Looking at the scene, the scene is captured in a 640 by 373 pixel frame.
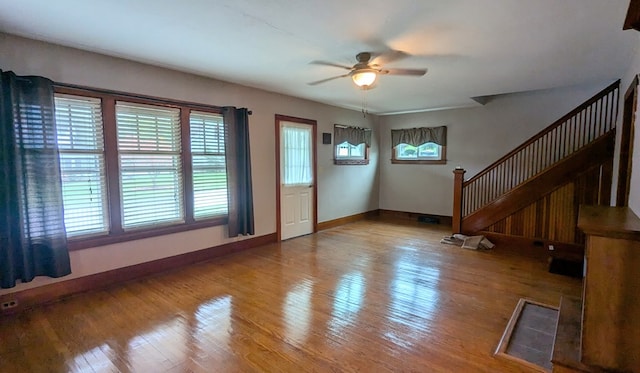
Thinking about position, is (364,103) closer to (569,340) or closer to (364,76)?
(364,76)

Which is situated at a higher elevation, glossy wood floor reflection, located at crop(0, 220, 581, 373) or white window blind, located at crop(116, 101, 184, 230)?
white window blind, located at crop(116, 101, 184, 230)

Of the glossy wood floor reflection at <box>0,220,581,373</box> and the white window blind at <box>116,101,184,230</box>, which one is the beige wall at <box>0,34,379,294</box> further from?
the glossy wood floor reflection at <box>0,220,581,373</box>

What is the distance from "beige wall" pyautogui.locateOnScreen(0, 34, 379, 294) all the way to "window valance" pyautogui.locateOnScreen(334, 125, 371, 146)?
0.18 m

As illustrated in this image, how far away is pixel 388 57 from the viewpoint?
332cm

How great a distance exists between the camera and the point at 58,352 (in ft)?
7.54

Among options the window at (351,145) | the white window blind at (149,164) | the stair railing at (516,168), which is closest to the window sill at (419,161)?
the window at (351,145)

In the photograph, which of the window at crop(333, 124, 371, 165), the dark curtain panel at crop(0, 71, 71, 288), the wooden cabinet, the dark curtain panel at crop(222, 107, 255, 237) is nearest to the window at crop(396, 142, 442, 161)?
the window at crop(333, 124, 371, 165)

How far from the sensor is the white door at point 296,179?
215 inches

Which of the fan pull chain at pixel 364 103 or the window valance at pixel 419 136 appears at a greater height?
the fan pull chain at pixel 364 103

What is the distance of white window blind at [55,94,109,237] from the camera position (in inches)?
123

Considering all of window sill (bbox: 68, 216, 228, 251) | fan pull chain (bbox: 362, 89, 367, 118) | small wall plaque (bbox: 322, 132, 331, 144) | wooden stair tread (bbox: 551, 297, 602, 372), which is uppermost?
fan pull chain (bbox: 362, 89, 367, 118)

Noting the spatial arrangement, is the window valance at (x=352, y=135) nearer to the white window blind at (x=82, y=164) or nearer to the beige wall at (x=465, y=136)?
the beige wall at (x=465, y=136)

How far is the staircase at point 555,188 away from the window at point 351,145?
7.36 ft

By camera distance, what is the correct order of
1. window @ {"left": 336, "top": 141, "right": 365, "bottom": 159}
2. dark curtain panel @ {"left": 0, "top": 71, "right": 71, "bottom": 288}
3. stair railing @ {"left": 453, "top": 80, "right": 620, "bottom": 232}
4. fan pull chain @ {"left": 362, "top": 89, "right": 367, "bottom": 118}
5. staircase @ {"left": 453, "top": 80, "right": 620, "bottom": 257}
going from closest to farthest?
dark curtain panel @ {"left": 0, "top": 71, "right": 71, "bottom": 288} < staircase @ {"left": 453, "top": 80, "right": 620, "bottom": 257} < stair railing @ {"left": 453, "top": 80, "right": 620, "bottom": 232} < fan pull chain @ {"left": 362, "top": 89, "right": 367, "bottom": 118} < window @ {"left": 336, "top": 141, "right": 365, "bottom": 159}
